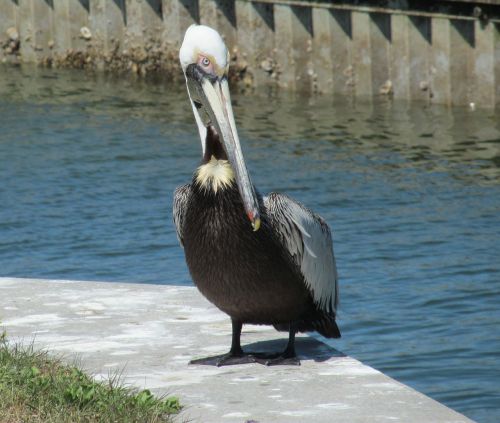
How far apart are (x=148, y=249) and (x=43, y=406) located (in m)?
6.26

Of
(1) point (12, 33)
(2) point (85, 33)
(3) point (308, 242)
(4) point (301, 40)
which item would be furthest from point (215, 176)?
(1) point (12, 33)

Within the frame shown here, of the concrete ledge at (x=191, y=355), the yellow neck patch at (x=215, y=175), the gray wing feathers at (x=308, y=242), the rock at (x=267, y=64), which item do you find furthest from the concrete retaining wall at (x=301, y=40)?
the yellow neck patch at (x=215, y=175)

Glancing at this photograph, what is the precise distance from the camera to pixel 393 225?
39.6ft

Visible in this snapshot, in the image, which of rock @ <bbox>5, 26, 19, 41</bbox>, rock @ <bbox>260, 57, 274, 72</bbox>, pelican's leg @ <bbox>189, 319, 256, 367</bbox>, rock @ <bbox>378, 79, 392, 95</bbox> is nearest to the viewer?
pelican's leg @ <bbox>189, 319, 256, 367</bbox>

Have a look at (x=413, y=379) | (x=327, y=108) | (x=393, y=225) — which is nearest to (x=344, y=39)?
(x=327, y=108)

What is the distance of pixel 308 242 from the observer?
20.5ft

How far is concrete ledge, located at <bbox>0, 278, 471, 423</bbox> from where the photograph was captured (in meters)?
5.39

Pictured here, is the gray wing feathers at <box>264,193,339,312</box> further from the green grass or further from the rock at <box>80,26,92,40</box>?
the rock at <box>80,26,92,40</box>

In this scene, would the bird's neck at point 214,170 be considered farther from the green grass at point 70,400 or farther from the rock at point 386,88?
the rock at point 386,88

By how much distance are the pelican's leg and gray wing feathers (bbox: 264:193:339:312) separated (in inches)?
15.6

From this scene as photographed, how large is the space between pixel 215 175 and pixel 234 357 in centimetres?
84

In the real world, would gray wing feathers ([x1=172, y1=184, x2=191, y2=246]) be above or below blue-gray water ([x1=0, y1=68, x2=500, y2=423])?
above

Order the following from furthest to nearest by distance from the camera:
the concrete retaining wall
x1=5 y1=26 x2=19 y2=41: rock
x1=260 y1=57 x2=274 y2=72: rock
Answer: x1=5 y1=26 x2=19 y2=41: rock, x1=260 y1=57 x2=274 y2=72: rock, the concrete retaining wall

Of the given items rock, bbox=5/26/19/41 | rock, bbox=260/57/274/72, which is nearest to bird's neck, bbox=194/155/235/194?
rock, bbox=260/57/274/72
